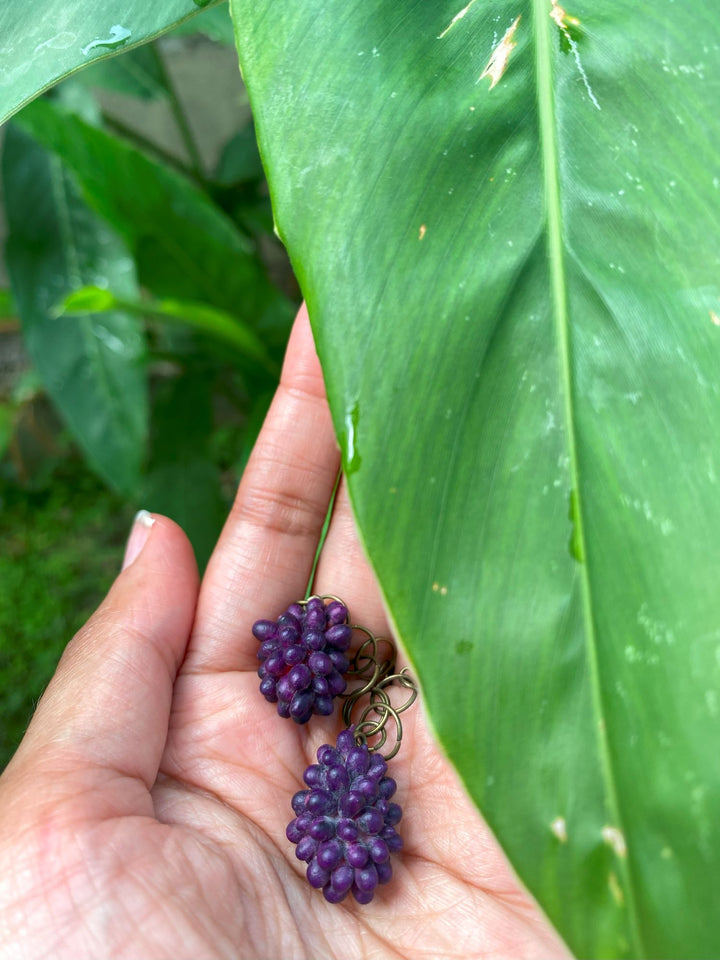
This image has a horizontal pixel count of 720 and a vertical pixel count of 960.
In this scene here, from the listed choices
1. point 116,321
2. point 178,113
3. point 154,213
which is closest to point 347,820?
point 154,213

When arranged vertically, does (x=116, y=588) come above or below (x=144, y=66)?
below

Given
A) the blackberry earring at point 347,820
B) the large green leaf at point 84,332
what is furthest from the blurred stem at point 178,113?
the blackberry earring at point 347,820

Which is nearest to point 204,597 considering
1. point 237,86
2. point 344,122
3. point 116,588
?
point 116,588

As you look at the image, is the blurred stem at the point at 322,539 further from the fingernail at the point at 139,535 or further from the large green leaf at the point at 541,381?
the large green leaf at the point at 541,381

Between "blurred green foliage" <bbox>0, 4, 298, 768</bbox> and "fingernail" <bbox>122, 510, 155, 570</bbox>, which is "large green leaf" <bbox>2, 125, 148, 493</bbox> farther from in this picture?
"fingernail" <bbox>122, 510, 155, 570</bbox>

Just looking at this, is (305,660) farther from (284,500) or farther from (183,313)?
(183,313)

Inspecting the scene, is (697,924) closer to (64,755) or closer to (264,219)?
(64,755)
